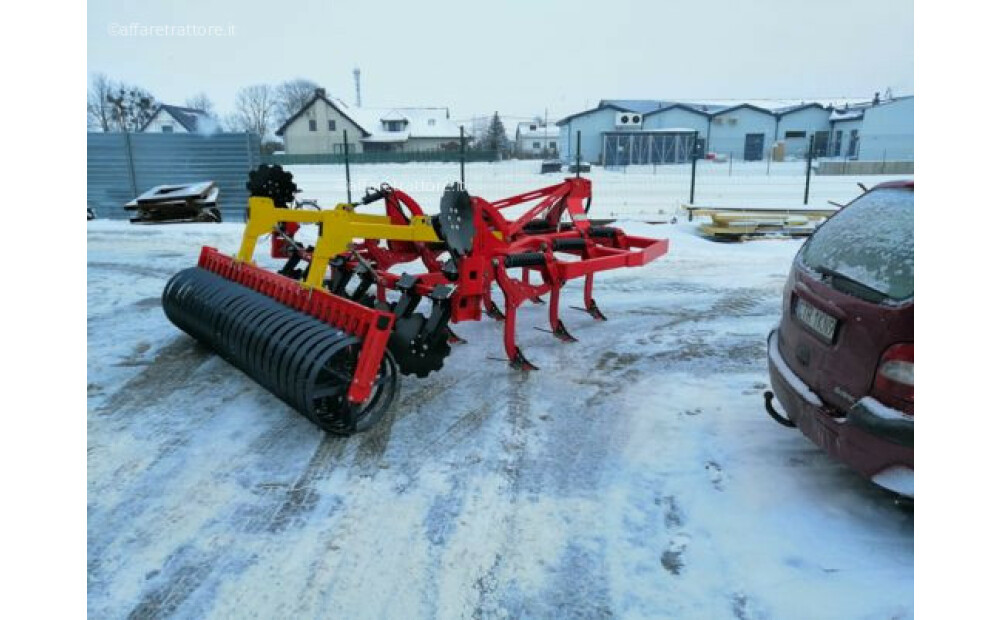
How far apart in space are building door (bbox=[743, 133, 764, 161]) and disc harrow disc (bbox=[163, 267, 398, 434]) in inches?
1814

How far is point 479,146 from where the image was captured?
5231 cm

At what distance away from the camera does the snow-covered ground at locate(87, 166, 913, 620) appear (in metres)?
2.70

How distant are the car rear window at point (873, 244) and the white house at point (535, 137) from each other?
59.6 metres

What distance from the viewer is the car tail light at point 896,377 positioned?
2676mm

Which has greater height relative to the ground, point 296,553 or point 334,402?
point 334,402

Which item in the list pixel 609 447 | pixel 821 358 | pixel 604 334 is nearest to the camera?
pixel 821 358

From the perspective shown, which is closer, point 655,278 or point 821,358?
point 821,358

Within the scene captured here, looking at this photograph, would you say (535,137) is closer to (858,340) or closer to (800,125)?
(800,125)

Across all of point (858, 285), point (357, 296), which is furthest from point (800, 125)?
point (858, 285)

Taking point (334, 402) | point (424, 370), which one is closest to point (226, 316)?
point (334, 402)

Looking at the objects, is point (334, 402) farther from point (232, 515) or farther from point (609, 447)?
point (609, 447)

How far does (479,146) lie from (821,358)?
168 ft

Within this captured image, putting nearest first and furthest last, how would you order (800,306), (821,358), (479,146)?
Result: (821,358)
(800,306)
(479,146)

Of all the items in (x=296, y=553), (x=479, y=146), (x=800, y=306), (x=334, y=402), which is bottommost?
(x=296, y=553)
